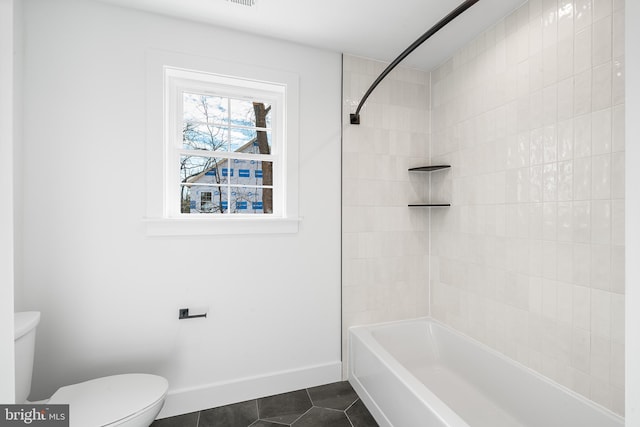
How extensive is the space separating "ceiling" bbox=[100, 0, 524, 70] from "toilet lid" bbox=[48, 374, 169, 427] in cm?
204

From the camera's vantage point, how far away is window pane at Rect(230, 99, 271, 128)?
79.2 inches

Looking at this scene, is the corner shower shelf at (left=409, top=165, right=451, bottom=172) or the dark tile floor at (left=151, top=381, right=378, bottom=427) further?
the corner shower shelf at (left=409, top=165, right=451, bottom=172)

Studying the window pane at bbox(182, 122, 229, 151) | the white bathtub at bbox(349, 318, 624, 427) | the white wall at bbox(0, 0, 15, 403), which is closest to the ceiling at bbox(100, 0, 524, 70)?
the window pane at bbox(182, 122, 229, 151)

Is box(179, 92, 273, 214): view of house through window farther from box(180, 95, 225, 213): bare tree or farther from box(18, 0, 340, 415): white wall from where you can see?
box(18, 0, 340, 415): white wall

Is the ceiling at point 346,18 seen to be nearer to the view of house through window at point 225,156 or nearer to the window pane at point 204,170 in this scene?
the view of house through window at point 225,156

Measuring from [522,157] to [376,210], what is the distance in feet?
3.13

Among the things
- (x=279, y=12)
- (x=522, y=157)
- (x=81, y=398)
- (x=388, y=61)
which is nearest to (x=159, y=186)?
(x=81, y=398)

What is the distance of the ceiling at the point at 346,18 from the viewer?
1641mm

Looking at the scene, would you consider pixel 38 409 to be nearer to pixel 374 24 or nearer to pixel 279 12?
pixel 279 12

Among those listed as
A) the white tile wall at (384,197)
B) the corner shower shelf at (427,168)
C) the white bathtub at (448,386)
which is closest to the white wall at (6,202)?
the white bathtub at (448,386)

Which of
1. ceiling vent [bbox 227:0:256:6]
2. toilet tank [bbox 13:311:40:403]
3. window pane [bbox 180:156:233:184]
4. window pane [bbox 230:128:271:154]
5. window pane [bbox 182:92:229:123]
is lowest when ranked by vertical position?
toilet tank [bbox 13:311:40:403]

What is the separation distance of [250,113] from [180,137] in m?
0.49

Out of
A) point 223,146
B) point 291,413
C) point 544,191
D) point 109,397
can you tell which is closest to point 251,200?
point 223,146

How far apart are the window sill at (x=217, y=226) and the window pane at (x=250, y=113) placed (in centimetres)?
68
